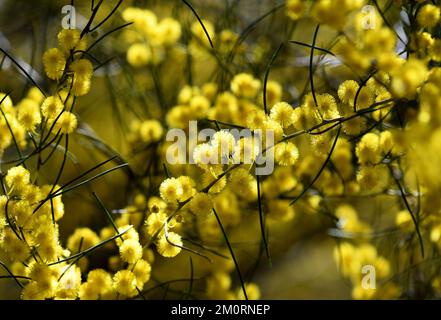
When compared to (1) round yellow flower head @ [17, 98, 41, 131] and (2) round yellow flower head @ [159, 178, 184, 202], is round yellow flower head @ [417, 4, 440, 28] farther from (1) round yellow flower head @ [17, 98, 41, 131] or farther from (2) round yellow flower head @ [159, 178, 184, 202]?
(1) round yellow flower head @ [17, 98, 41, 131]

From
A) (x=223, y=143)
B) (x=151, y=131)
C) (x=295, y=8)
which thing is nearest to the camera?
(x=223, y=143)

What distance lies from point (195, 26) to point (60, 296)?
513mm

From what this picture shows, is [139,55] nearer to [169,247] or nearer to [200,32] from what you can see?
[200,32]

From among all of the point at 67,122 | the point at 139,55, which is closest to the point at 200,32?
the point at 139,55

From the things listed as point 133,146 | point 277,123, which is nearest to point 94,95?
point 133,146

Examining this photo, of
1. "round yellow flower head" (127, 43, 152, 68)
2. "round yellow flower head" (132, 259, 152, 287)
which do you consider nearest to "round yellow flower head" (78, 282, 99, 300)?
"round yellow flower head" (132, 259, 152, 287)

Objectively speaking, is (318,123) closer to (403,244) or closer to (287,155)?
(287,155)

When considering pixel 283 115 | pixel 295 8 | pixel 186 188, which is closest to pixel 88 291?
pixel 186 188

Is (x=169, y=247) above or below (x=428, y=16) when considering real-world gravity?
below

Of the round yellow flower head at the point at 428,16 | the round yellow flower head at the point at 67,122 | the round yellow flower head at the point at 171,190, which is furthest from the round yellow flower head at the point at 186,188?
the round yellow flower head at the point at 428,16

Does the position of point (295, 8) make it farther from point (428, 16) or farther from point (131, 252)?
point (131, 252)

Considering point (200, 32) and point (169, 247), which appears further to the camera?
point (200, 32)

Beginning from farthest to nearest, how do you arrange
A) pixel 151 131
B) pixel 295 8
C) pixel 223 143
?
pixel 151 131 < pixel 295 8 < pixel 223 143

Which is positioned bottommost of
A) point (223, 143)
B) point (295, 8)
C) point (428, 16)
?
point (223, 143)
